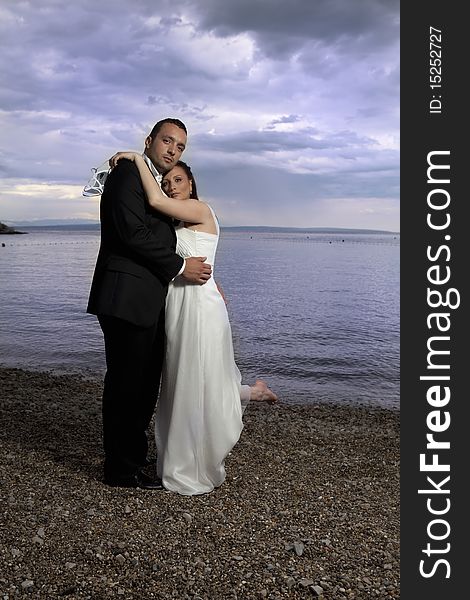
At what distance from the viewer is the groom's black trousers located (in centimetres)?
500

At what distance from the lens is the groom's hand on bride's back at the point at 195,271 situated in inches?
196

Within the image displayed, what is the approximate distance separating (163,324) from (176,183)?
1129 millimetres

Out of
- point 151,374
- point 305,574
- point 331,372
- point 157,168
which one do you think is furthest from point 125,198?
point 331,372

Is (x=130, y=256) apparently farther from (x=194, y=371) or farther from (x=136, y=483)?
(x=136, y=483)

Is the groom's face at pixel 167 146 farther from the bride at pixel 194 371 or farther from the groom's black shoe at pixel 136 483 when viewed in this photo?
the groom's black shoe at pixel 136 483

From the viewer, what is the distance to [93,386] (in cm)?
973

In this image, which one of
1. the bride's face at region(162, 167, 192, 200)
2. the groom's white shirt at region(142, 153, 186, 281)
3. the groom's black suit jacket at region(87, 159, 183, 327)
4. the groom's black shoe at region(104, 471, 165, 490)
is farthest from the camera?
the groom's black shoe at region(104, 471, 165, 490)

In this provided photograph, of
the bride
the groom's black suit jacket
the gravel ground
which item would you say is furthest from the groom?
the gravel ground

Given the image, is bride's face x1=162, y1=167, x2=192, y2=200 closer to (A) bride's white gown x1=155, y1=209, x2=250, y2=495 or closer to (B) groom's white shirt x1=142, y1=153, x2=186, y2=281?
(B) groom's white shirt x1=142, y1=153, x2=186, y2=281

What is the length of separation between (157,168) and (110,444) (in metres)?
2.24

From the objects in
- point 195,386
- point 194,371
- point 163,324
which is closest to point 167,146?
point 163,324

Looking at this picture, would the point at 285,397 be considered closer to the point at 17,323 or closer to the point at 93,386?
the point at 93,386

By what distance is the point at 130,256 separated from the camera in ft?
15.9

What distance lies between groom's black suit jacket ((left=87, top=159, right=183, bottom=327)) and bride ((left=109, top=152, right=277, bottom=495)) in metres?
0.22
